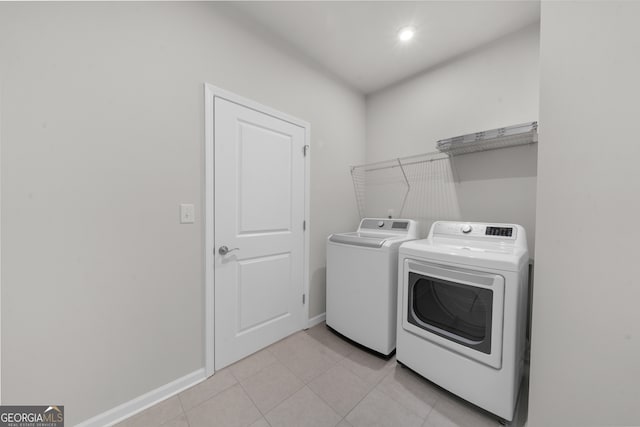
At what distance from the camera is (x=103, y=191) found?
3.73 feet

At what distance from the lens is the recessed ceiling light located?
1.74m

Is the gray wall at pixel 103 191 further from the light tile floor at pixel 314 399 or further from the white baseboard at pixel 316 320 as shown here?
the white baseboard at pixel 316 320

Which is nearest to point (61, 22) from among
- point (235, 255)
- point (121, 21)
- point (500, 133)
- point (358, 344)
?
point (121, 21)

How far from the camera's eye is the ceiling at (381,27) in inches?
61.1

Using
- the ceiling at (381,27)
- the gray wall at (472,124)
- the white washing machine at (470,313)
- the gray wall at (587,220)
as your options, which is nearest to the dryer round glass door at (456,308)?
the white washing machine at (470,313)

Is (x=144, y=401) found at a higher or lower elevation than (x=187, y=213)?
lower

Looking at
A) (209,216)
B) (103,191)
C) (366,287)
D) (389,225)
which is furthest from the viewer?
(389,225)

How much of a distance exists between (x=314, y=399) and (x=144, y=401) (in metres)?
1.01

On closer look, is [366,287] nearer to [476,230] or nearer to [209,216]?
[476,230]

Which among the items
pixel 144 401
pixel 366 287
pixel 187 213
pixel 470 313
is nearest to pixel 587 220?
pixel 470 313

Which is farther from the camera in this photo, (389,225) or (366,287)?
(389,225)

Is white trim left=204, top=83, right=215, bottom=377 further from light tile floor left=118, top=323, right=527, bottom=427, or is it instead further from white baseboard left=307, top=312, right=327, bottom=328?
white baseboard left=307, top=312, right=327, bottom=328

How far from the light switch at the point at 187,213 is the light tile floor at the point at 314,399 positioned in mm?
1107

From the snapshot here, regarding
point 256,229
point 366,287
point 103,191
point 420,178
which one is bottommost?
point 366,287
